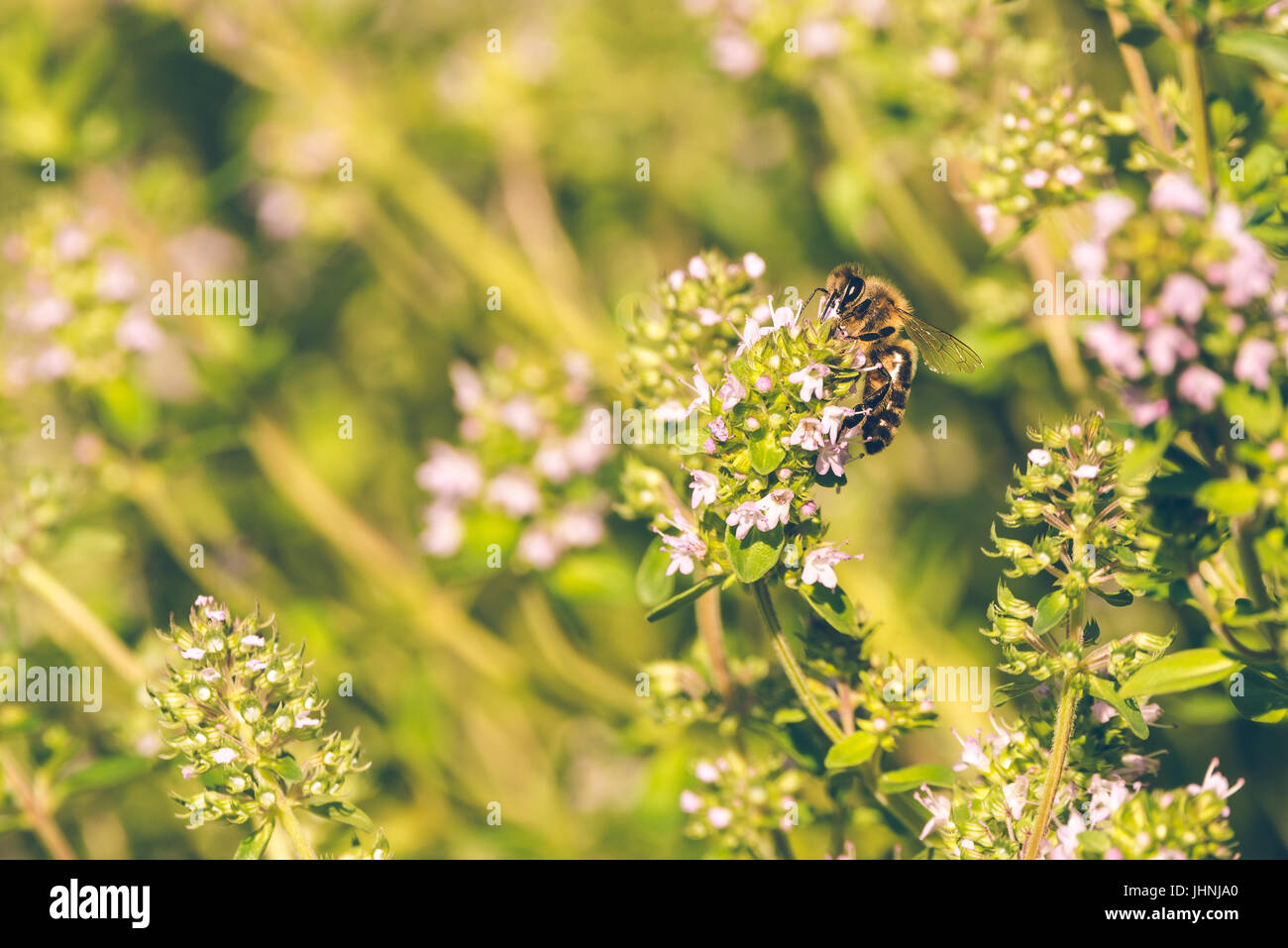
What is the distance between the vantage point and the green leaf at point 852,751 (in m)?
2.38

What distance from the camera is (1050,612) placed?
2.24 metres

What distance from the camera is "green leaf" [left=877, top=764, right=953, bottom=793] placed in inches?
99.0

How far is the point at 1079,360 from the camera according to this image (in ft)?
11.5

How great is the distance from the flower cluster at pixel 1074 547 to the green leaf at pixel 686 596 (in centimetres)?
66

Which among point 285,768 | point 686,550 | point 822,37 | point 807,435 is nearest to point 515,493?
point 686,550

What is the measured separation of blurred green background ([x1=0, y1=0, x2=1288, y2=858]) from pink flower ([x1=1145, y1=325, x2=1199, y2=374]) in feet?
5.37

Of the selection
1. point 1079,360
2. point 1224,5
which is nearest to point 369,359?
point 1079,360

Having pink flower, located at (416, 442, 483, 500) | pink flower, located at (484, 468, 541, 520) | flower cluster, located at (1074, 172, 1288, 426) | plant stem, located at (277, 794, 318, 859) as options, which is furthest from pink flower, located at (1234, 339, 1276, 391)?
pink flower, located at (416, 442, 483, 500)

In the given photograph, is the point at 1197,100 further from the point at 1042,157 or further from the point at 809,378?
the point at 809,378

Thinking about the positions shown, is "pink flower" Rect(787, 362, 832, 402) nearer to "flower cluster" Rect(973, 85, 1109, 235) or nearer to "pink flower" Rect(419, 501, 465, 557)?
"flower cluster" Rect(973, 85, 1109, 235)

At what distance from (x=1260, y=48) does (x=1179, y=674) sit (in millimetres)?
1412

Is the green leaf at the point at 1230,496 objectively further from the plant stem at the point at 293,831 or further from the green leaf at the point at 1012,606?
the plant stem at the point at 293,831

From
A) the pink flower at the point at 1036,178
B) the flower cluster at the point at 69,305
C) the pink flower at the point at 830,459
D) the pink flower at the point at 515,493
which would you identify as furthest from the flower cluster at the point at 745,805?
the flower cluster at the point at 69,305
